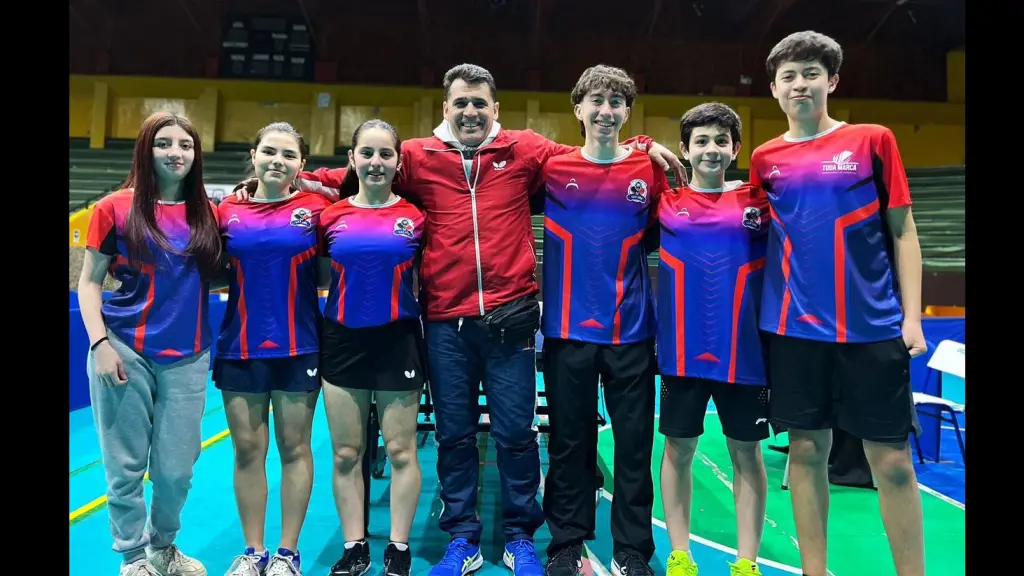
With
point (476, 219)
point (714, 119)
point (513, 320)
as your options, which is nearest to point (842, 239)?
point (714, 119)

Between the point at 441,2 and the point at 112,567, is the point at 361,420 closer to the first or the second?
the point at 112,567

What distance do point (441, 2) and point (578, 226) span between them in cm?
1303

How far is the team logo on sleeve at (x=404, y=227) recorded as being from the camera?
8.47 feet

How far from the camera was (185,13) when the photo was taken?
14148 millimetres

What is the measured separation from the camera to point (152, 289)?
2.40 meters

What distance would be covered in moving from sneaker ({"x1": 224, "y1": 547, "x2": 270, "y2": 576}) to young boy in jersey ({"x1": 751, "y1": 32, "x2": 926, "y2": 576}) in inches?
86.0

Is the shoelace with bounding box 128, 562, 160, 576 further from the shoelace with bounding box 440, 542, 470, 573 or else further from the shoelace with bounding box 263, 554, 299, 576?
the shoelace with bounding box 440, 542, 470, 573

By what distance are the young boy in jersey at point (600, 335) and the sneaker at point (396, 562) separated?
611 millimetres

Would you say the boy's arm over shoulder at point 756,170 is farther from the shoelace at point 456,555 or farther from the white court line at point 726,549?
the shoelace at point 456,555

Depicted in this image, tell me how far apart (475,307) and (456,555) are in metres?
1.08

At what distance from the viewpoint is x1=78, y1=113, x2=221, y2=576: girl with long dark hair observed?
2361mm

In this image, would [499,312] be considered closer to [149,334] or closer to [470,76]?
[470,76]
